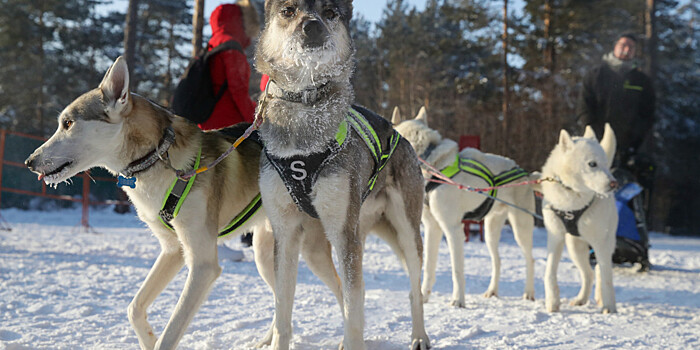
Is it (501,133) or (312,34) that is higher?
(501,133)

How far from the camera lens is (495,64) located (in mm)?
→ 21656

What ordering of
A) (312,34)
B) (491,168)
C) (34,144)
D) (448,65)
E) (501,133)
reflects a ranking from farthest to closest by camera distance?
(448,65), (501,133), (34,144), (491,168), (312,34)

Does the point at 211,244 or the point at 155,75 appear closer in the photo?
the point at 211,244

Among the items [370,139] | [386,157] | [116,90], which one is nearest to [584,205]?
[386,157]

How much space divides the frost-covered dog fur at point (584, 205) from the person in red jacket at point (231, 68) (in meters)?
2.94

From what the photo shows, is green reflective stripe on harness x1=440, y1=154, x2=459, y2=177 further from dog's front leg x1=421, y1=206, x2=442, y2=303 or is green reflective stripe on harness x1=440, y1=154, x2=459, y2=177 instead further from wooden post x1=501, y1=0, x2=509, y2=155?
wooden post x1=501, y1=0, x2=509, y2=155

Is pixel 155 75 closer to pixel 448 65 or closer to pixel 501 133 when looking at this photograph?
pixel 448 65

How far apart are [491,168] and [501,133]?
1240 centimetres

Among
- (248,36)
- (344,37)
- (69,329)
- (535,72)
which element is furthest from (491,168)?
(535,72)

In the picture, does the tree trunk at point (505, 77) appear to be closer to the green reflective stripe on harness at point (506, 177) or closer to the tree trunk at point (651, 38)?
the tree trunk at point (651, 38)

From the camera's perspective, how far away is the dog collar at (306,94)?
249 cm

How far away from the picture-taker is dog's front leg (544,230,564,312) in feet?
14.3

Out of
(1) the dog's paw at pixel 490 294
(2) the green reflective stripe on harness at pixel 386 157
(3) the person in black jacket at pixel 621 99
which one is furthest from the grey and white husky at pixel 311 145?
(3) the person in black jacket at pixel 621 99

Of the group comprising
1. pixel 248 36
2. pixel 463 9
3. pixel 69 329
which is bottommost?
pixel 69 329
